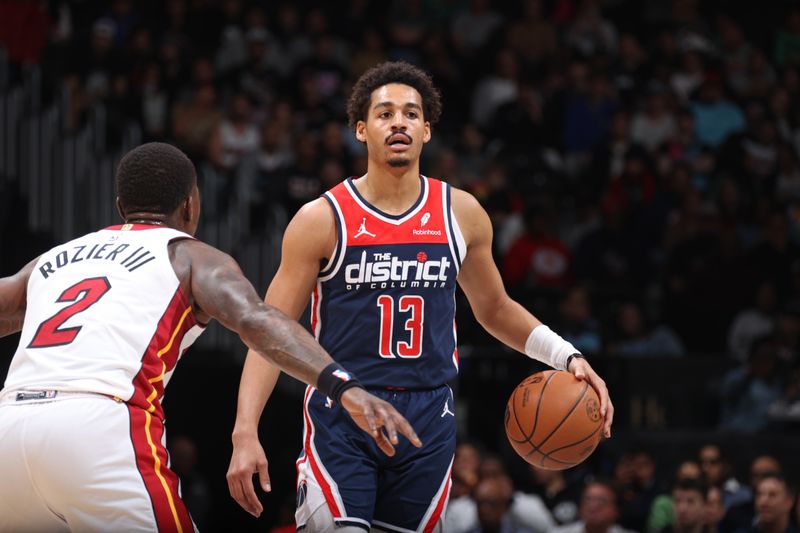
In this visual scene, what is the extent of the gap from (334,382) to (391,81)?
6.59ft

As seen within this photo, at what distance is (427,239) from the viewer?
5801 mm

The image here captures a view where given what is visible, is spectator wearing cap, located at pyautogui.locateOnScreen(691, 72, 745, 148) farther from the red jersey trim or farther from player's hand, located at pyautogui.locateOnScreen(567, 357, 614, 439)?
the red jersey trim

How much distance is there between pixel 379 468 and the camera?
221 inches

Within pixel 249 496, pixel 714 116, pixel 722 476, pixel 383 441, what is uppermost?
pixel 714 116

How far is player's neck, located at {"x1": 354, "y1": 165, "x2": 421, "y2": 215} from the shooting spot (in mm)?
5902

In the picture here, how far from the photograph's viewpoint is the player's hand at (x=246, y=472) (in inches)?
206

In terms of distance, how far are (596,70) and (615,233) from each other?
2658 mm

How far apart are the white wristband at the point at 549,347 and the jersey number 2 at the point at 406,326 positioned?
0.74 metres

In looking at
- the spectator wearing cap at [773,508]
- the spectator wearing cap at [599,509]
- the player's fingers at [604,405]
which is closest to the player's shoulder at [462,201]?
the player's fingers at [604,405]

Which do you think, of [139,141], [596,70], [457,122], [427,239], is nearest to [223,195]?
[139,141]

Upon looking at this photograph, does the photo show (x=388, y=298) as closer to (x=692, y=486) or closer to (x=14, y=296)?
(x=14, y=296)

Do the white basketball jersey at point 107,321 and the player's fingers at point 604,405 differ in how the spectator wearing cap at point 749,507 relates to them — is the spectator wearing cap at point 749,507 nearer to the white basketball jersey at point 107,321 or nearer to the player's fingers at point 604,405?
the player's fingers at point 604,405

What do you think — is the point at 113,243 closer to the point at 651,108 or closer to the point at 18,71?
the point at 18,71

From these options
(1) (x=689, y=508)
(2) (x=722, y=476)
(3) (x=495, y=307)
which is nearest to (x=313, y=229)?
(3) (x=495, y=307)
